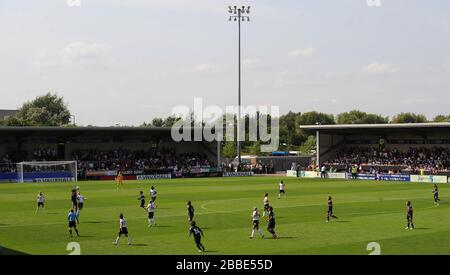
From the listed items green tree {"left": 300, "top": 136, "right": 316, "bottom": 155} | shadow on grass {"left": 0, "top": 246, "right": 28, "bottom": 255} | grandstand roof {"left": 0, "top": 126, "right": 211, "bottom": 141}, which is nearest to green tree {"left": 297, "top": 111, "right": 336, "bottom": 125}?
green tree {"left": 300, "top": 136, "right": 316, "bottom": 155}

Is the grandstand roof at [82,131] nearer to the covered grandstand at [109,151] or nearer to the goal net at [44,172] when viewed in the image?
the covered grandstand at [109,151]

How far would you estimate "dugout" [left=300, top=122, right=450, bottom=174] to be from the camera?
3469 inches

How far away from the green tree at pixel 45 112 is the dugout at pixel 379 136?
6894cm

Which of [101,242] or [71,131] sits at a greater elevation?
[71,131]

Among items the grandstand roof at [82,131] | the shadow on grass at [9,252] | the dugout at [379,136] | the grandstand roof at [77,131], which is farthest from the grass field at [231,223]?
the dugout at [379,136]

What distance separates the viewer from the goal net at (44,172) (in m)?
78.6

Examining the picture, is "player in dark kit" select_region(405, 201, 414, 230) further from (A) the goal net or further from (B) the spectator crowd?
(A) the goal net

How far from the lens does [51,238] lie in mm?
31250

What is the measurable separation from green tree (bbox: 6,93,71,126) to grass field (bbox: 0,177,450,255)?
9029 cm

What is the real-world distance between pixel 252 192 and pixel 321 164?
40.2 meters
